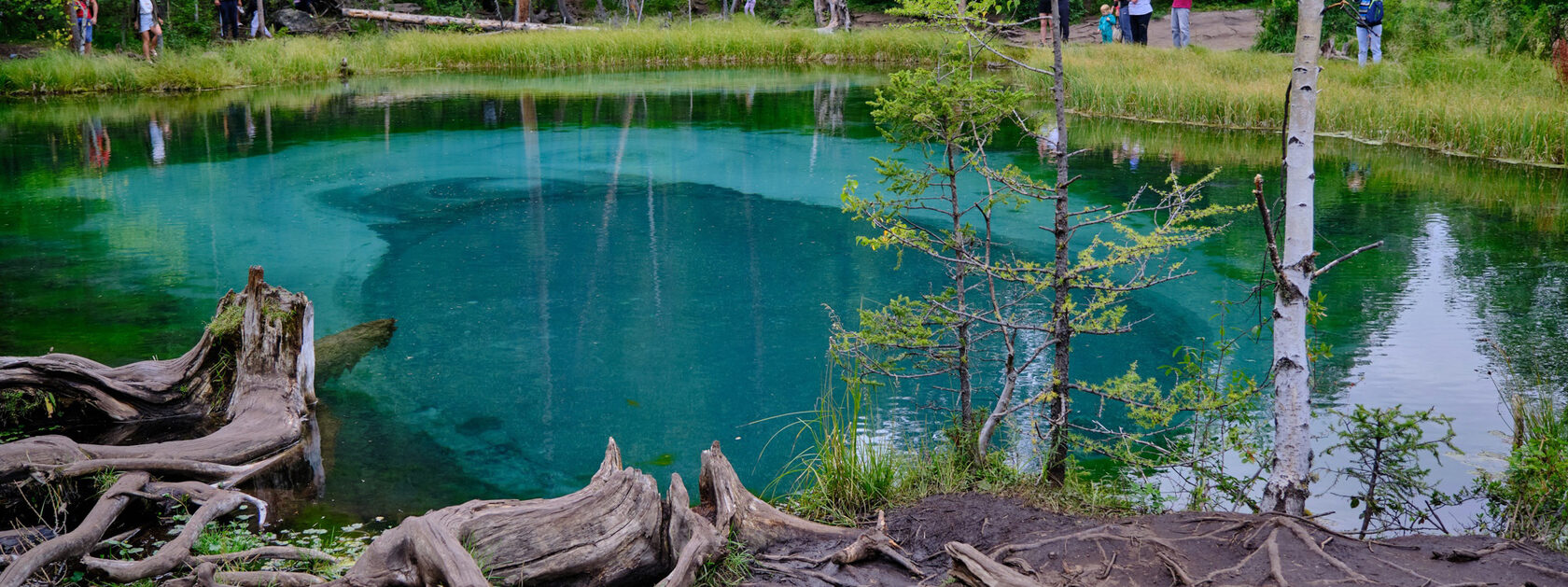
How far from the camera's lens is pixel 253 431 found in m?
4.87

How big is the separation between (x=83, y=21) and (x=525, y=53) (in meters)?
7.79

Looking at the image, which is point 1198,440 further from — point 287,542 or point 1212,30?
point 1212,30

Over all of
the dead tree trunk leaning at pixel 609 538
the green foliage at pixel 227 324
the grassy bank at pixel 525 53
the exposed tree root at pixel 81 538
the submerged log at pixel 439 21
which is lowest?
the exposed tree root at pixel 81 538

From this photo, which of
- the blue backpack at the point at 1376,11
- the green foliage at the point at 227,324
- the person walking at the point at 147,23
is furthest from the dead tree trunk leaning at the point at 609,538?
the person walking at the point at 147,23

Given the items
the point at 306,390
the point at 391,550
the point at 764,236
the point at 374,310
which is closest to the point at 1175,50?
the point at 764,236

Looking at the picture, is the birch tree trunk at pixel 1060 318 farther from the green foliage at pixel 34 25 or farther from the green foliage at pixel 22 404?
the green foliage at pixel 34 25

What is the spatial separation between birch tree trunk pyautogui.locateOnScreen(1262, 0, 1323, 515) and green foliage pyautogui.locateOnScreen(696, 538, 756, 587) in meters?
1.61

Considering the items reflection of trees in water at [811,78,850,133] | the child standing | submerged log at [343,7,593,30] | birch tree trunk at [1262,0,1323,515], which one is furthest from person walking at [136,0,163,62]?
birch tree trunk at [1262,0,1323,515]

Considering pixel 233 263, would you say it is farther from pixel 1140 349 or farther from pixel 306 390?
pixel 1140 349

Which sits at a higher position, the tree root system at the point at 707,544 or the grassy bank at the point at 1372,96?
the grassy bank at the point at 1372,96

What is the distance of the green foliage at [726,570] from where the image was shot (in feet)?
10.7

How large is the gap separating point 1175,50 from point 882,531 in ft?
50.1

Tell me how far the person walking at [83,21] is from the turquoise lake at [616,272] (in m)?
6.53

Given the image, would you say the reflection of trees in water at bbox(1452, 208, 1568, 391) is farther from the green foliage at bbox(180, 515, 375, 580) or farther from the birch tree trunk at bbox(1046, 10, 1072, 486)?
the green foliage at bbox(180, 515, 375, 580)
